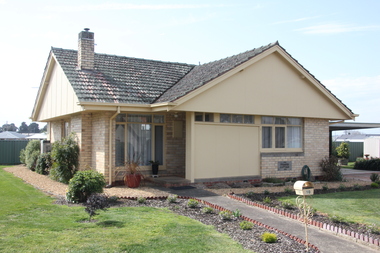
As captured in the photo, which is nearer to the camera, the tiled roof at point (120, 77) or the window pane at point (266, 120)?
the tiled roof at point (120, 77)

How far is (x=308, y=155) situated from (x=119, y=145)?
863cm

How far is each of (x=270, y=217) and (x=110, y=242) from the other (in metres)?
4.20

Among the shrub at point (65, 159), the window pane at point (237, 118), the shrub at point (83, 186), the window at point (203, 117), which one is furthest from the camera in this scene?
the shrub at point (65, 159)

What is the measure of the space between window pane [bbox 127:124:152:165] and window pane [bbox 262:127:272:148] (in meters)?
4.87

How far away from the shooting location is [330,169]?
1720 cm

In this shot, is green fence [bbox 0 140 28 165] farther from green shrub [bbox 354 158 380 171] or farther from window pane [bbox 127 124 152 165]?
green shrub [bbox 354 158 380 171]

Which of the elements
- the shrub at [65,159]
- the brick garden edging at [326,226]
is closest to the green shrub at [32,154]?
the shrub at [65,159]

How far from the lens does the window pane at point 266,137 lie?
16250mm

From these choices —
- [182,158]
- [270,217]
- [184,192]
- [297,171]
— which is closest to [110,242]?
[270,217]

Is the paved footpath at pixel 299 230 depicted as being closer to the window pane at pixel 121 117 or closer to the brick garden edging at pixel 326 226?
the brick garden edging at pixel 326 226

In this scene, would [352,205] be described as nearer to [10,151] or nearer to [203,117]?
[203,117]

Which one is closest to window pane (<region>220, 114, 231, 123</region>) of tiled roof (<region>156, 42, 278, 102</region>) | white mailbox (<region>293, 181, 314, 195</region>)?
tiled roof (<region>156, 42, 278, 102</region>)

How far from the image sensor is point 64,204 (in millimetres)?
10570

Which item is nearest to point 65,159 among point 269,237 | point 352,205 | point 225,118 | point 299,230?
point 225,118
